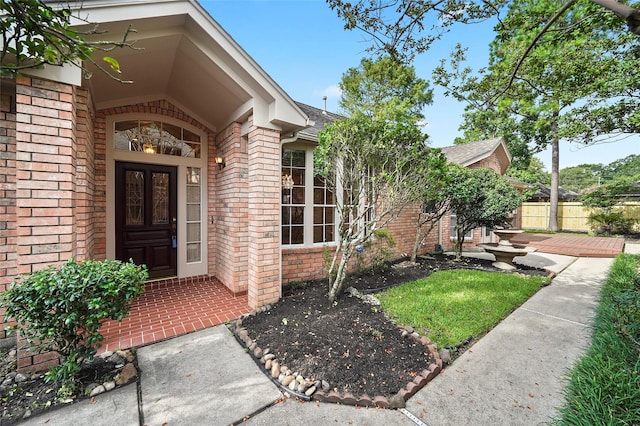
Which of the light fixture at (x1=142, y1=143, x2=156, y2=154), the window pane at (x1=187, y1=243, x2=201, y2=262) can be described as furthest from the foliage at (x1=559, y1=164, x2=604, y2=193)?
the light fixture at (x1=142, y1=143, x2=156, y2=154)

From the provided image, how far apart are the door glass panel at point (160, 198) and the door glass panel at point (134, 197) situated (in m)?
0.21

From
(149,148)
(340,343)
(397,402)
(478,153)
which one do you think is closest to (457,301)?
(340,343)

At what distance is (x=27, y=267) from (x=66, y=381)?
1.20 meters

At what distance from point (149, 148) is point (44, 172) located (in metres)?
2.91

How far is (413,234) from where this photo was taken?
881 cm

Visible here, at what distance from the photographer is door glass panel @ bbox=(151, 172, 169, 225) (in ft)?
18.0

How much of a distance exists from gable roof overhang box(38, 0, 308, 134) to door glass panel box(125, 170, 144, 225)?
1326mm

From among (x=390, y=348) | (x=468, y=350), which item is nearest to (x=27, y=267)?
(x=390, y=348)

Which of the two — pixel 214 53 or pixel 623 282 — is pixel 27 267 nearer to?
pixel 214 53

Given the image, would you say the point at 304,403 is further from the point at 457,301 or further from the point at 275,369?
the point at 457,301

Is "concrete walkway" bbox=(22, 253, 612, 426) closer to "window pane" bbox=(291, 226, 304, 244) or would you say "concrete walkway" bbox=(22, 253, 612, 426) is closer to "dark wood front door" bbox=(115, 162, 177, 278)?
"window pane" bbox=(291, 226, 304, 244)

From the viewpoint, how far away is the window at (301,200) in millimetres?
5770

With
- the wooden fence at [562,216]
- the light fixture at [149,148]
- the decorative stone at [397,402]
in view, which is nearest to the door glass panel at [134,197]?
the light fixture at [149,148]

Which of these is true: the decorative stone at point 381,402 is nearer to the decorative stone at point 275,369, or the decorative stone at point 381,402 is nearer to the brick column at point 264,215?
the decorative stone at point 275,369
